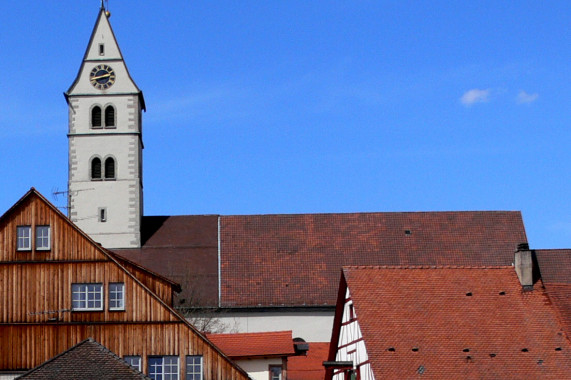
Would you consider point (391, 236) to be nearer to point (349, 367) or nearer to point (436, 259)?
point (436, 259)

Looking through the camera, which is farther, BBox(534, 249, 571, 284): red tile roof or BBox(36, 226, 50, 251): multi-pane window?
BBox(534, 249, 571, 284): red tile roof

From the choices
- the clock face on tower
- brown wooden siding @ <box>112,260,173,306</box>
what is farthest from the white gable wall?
the clock face on tower

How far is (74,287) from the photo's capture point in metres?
40.2

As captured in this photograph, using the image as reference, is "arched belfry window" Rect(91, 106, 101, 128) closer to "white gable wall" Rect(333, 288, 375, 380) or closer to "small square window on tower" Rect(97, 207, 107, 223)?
"small square window on tower" Rect(97, 207, 107, 223)

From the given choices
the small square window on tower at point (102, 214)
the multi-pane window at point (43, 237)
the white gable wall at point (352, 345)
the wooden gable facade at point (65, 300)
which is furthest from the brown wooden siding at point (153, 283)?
Answer: the small square window on tower at point (102, 214)

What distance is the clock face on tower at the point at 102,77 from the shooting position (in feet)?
203

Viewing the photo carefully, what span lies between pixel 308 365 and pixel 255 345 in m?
6.64

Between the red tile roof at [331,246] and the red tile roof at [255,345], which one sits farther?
the red tile roof at [331,246]

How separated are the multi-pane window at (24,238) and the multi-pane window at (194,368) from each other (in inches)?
271

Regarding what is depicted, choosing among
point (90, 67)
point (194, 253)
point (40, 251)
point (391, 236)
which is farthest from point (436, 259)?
point (40, 251)

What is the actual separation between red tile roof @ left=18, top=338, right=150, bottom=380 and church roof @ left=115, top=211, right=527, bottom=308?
1045 inches

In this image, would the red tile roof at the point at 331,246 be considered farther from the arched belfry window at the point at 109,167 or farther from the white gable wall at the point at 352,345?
the white gable wall at the point at 352,345

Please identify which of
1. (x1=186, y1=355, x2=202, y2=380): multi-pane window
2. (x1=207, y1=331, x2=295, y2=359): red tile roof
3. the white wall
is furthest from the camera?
the white wall

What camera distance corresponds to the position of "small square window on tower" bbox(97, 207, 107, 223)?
59.9 metres
